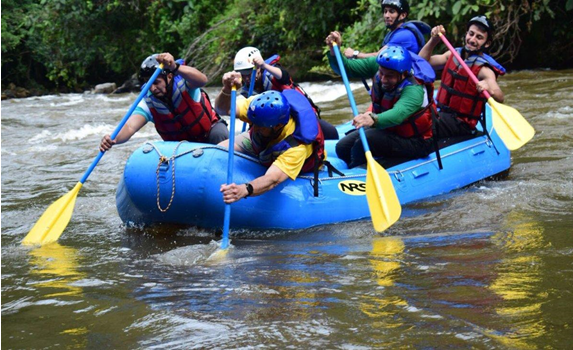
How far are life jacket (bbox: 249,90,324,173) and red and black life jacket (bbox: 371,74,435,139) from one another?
740mm

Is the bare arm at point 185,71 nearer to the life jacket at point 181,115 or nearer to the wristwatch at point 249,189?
the life jacket at point 181,115

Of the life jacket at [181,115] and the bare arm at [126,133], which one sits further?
the life jacket at [181,115]

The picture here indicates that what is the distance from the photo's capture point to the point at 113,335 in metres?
3.08

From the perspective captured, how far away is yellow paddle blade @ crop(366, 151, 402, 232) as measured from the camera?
4699 mm

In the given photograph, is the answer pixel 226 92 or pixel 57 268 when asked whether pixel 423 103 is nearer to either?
pixel 226 92

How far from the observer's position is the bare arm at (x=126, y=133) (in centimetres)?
507

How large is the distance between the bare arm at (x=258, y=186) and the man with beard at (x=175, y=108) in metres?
1.04

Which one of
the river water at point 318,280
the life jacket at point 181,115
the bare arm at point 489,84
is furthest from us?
the bare arm at point 489,84

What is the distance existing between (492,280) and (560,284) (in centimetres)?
29

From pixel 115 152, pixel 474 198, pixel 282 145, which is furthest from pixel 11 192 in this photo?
pixel 474 198

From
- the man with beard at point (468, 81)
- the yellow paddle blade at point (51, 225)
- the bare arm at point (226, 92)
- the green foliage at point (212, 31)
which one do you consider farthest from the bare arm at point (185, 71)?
the green foliage at point (212, 31)

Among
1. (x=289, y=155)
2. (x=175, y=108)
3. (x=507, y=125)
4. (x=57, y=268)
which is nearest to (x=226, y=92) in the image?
(x=175, y=108)

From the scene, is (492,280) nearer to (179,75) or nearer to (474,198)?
(474,198)

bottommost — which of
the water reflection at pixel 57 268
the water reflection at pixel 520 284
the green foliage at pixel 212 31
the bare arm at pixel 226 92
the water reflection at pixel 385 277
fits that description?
the water reflection at pixel 520 284
